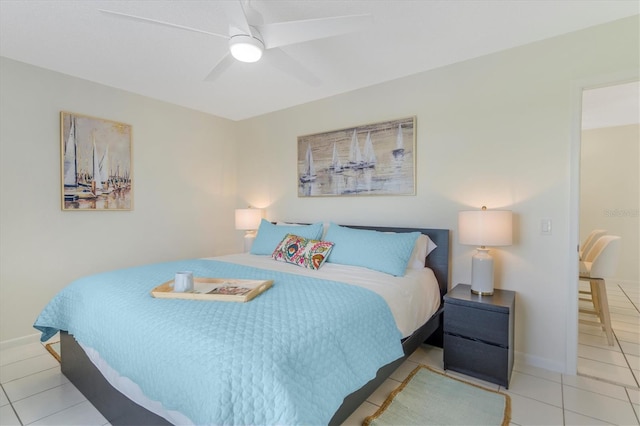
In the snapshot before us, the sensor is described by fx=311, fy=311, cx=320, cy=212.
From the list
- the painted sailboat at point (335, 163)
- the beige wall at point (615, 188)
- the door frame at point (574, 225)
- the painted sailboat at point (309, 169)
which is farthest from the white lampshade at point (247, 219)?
the beige wall at point (615, 188)

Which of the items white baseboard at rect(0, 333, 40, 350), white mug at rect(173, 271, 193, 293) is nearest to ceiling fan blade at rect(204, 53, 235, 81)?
white mug at rect(173, 271, 193, 293)

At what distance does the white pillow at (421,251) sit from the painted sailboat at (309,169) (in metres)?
1.48

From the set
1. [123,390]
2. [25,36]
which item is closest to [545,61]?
[123,390]

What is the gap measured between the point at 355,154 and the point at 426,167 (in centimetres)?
77

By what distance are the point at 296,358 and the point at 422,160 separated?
224 cm

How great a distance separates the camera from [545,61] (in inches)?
91.4

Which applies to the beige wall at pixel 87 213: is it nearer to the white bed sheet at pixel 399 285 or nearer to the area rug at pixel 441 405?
the white bed sheet at pixel 399 285

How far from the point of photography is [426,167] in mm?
2865

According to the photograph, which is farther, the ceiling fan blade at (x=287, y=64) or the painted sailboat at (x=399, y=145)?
the painted sailboat at (x=399, y=145)

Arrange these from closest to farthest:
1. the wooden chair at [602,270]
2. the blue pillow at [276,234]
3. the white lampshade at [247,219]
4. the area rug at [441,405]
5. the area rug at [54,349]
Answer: the area rug at [441,405] → the area rug at [54,349] → the wooden chair at [602,270] → the blue pillow at [276,234] → the white lampshade at [247,219]

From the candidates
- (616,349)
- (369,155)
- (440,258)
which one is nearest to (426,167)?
(369,155)

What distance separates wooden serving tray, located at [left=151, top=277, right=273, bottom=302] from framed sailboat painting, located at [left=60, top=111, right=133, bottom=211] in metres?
1.76

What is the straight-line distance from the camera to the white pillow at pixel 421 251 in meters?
2.64

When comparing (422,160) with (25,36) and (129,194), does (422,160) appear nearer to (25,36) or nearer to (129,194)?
(129,194)
